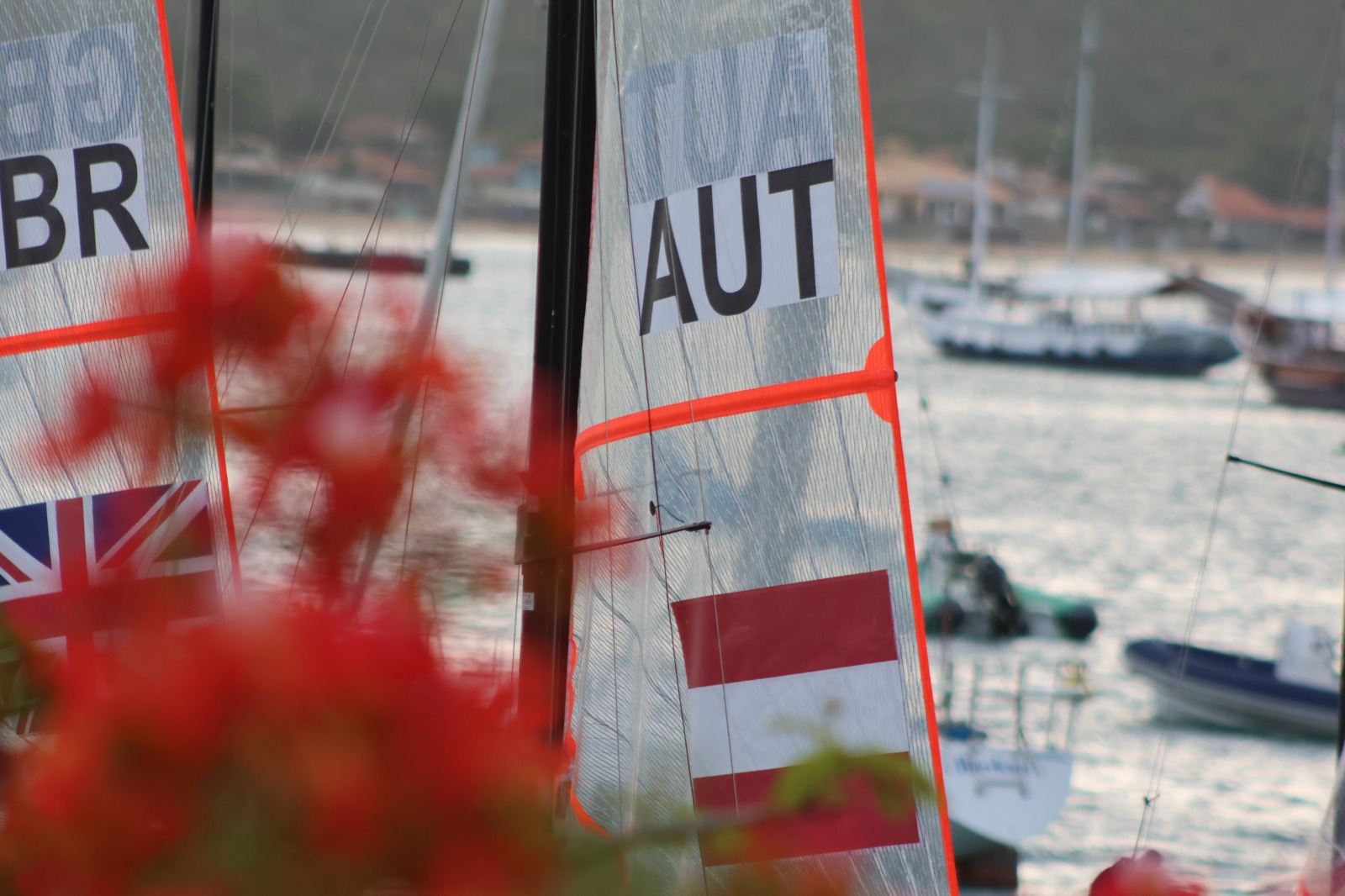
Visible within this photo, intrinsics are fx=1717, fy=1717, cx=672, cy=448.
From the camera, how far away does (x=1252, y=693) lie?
17656 millimetres

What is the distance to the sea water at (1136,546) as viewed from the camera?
530 inches

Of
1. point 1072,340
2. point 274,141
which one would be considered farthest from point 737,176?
point 1072,340

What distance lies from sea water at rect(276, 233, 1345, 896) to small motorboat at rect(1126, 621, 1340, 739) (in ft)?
0.80

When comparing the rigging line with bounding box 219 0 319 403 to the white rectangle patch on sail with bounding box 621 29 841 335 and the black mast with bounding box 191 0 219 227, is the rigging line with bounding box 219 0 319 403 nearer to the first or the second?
the black mast with bounding box 191 0 219 227

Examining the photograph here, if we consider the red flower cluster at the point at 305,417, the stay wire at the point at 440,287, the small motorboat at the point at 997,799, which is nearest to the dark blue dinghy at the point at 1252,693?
the small motorboat at the point at 997,799

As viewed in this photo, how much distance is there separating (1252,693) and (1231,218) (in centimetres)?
7396

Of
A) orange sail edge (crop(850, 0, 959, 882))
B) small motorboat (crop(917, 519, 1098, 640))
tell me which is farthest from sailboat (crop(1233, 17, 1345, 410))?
orange sail edge (crop(850, 0, 959, 882))

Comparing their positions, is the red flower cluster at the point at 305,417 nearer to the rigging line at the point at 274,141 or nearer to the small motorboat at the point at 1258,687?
the rigging line at the point at 274,141

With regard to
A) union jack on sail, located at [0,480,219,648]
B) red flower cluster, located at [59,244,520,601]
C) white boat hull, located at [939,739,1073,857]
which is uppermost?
red flower cluster, located at [59,244,520,601]

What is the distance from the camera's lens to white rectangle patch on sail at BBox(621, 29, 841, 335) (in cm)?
460

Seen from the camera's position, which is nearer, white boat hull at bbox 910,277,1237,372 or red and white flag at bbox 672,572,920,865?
red and white flag at bbox 672,572,920,865

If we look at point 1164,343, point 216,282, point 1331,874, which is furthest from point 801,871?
point 1164,343

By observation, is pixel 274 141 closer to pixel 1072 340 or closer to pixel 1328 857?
pixel 1328 857

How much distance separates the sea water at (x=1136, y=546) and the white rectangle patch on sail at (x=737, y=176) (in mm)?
593
